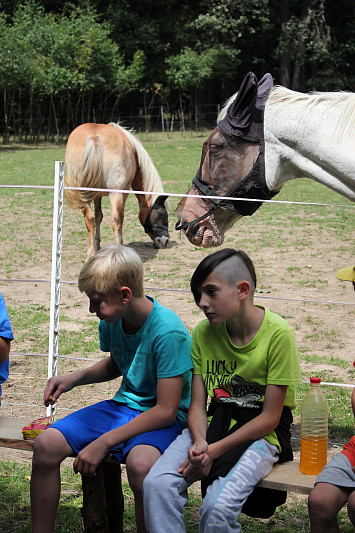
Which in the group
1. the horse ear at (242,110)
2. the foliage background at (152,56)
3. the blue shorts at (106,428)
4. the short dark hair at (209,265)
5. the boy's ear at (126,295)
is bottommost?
the blue shorts at (106,428)

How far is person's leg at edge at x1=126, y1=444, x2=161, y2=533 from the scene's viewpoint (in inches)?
89.3

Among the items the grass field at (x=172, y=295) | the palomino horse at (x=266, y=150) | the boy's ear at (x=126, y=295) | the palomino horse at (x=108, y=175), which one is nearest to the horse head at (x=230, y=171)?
the palomino horse at (x=266, y=150)

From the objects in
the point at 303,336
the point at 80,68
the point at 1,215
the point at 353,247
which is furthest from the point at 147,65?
the point at 303,336

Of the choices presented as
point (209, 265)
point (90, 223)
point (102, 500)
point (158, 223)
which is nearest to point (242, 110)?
point (209, 265)

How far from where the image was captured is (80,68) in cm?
2758

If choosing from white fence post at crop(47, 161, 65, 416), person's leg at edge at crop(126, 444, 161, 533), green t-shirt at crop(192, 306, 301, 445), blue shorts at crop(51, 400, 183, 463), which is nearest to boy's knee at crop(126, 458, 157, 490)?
person's leg at edge at crop(126, 444, 161, 533)

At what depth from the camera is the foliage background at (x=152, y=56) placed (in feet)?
87.3

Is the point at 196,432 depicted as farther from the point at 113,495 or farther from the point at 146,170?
the point at 146,170

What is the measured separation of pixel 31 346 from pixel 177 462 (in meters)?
3.08

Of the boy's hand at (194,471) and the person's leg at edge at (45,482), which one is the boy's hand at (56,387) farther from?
the boy's hand at (194,471)

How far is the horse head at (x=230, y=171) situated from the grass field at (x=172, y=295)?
504mm

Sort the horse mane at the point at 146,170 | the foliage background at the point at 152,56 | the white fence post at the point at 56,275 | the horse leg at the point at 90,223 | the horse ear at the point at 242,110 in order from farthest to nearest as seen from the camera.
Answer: the foliage background at the point at 152,56 < the horse mane at the point at 146,170 < the horse leg at the point at 90,223 < the white fence post at the point at 56,275 < the horse ear at the point at 242,110

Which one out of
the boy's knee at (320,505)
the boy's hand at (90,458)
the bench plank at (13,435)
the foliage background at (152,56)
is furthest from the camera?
the foliage background at (152,56)

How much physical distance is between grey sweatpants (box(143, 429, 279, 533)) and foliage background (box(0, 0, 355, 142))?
24803 millimetres
